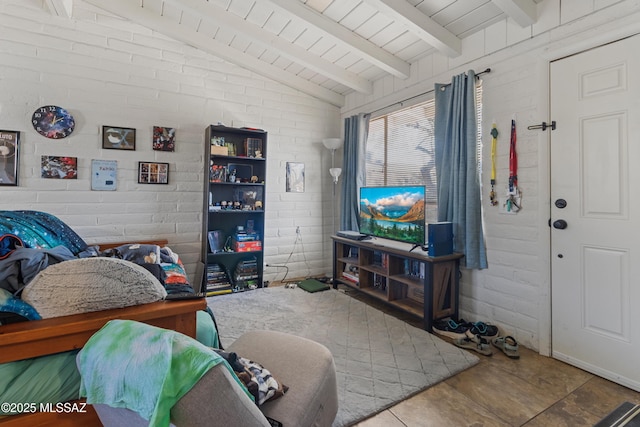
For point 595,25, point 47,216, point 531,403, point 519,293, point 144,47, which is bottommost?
point 531,403

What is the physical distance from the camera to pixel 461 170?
270cm

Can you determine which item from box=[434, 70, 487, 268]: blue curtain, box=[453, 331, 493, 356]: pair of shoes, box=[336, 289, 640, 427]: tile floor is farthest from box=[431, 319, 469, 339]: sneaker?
box=[434, 70, 487, 268]: blue curtain

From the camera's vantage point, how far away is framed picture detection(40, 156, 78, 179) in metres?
2.97

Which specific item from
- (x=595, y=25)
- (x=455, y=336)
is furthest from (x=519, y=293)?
(x=595, y=25)

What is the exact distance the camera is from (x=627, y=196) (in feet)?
6.28

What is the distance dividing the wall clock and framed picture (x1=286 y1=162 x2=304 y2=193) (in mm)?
2295

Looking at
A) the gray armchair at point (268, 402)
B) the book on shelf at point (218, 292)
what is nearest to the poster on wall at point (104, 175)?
the book on shelf at point (218, 292)

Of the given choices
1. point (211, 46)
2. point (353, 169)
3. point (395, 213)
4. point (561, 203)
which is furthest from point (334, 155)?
point (561, 203)

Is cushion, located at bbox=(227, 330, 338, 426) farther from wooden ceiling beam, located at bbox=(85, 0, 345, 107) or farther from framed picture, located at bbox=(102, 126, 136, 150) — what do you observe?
wooden ceiling beam, located at bbox=(85, 0, 345, 107)

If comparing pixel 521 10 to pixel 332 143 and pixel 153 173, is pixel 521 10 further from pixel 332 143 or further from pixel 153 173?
pixel 153 173

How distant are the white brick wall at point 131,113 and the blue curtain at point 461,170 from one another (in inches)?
77.1

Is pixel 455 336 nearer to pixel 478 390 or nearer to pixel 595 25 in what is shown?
pixel 478 390

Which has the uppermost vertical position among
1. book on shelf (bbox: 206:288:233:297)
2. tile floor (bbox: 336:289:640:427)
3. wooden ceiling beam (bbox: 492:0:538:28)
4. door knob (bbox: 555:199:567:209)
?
wooden ceiling beam (bbox: 492:0:538:28)

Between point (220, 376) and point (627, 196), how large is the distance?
2438mm
